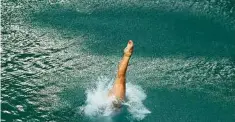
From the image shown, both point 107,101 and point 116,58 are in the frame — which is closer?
point 107,101

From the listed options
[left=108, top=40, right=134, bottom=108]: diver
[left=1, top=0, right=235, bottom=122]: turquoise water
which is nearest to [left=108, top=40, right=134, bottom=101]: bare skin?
[left=108, top=40, right=134, bottom=108]: diver

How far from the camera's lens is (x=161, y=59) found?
11406mm

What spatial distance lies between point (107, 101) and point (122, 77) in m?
0.70

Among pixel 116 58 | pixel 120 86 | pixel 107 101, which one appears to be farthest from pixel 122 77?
pixel 116 58

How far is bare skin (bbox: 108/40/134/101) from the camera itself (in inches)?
353

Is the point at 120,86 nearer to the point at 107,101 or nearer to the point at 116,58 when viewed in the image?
the point at 107,101

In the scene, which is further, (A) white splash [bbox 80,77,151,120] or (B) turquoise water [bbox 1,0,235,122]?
(B) turquoise water [bbox 1,0,235,122]

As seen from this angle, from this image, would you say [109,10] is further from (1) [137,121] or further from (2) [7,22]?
(1) [137,121]

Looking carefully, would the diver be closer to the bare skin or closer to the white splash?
the bare skin

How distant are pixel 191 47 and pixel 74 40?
11.9ft

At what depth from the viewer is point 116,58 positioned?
11.2m

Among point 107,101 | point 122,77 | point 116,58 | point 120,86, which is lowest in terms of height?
point 107,101

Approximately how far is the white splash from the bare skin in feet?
0.63

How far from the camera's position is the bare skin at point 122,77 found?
29.5 ft
